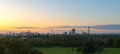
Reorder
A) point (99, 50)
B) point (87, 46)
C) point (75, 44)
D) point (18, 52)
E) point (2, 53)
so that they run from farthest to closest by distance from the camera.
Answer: point (75, 44), point (99, 50), point (87, 46), point (2, 53), point (18, 52)

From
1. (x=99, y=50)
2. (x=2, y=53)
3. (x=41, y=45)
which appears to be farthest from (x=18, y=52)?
(x=41, y=45)

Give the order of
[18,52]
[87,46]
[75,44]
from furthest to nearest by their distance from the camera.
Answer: [75,44]
[87,46]
[18,52]

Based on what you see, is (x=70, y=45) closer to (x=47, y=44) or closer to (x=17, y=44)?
(x=47, y=44)

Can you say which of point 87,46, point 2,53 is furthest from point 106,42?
point 2,53

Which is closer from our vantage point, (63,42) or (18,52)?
(18,52)

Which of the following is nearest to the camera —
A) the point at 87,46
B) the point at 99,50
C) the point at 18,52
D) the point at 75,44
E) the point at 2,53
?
the point at 18,52

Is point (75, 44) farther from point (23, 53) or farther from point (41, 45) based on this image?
point (23, 53)

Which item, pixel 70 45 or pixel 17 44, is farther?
pixel 70 45

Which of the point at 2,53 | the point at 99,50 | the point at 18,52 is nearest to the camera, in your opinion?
the point at 18,52
